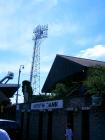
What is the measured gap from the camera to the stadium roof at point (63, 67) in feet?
115

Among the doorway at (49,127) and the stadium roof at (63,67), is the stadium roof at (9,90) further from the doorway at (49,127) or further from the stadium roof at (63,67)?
the doorway at (49,127)

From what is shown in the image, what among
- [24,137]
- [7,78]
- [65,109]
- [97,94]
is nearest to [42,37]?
[24,137]

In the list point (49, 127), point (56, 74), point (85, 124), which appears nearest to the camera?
point (85, 124)

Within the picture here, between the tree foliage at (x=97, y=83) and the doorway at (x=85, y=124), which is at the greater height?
the tree foliage at (x=97, y=83)

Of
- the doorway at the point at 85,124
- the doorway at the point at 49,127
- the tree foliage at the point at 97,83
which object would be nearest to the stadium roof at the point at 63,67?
the doorway at the point at 49,127

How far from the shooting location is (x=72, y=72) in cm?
3538

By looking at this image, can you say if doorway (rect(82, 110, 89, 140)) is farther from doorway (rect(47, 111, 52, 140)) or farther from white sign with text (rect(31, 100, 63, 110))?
doorway (rect(47, 111, 52, 140))

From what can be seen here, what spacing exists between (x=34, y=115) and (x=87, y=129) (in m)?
9.01

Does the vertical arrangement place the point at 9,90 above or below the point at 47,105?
above

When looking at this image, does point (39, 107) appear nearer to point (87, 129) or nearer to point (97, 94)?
point (87, 129)

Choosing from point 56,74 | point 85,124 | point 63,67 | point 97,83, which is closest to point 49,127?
point 85,124

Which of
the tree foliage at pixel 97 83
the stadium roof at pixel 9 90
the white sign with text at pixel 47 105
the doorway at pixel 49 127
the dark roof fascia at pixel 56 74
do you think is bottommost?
the doorway at pixel 49 127

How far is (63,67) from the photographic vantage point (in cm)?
3822

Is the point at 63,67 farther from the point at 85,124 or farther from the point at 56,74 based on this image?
the point at 85,124
